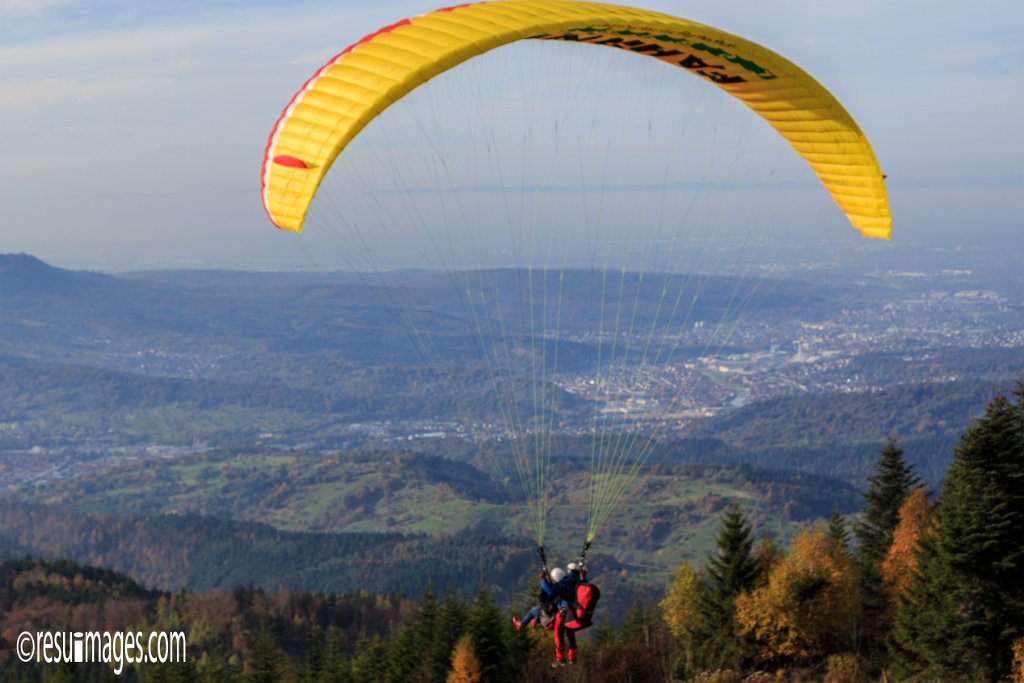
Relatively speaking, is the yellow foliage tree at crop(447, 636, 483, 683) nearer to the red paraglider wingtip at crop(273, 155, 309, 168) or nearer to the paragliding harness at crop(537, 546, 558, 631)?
the paragliding harness at crop(537, 546, 558, 631)

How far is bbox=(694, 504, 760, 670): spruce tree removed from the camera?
3975 centimetres

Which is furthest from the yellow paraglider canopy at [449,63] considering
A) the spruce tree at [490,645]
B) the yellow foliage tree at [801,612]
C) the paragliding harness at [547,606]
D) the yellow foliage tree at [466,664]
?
the yellow foliage tree at [466,664]

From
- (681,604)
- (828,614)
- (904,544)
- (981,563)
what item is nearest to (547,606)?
(981,563)

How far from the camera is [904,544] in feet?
137

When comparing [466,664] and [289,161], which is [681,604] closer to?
[466,664]

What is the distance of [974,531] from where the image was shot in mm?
31281

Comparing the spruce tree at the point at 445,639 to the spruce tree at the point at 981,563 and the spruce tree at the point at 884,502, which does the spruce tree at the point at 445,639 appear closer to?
the spruce tree at the point at 884,502

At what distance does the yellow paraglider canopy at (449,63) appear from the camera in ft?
57.5

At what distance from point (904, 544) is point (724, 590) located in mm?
6766

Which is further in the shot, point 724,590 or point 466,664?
point 466,664

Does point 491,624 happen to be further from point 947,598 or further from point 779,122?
point 779,122

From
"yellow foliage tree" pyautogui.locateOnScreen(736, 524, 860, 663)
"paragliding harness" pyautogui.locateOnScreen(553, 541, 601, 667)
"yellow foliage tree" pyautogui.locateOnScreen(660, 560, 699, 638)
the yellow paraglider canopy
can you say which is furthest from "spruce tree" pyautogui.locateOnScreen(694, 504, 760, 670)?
the yellow paraglider canopy

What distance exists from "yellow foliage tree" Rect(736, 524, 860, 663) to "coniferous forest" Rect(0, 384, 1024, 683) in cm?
5

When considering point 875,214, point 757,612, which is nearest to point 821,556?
point 757,612
